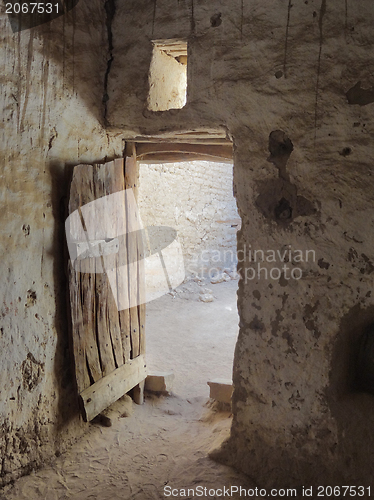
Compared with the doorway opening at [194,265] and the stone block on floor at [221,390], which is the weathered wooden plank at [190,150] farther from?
the stone block on floor at [221,390]

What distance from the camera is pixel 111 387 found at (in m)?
3.35

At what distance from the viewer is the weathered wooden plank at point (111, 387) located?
3.08 m

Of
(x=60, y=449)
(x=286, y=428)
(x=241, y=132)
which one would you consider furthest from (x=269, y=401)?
(x=241, y=132)

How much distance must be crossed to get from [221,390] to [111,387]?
1031mm

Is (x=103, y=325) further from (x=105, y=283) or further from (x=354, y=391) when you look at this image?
(x=354, y=391)

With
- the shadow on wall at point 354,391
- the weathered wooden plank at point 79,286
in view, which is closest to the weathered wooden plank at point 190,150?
the weathered wooden plank at point 79,286

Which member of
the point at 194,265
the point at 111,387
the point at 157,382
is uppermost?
the point at 194,265

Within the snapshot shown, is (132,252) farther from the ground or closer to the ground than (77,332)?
farther from the ground

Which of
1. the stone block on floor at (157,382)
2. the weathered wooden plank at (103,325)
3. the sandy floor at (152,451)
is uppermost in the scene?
the weathered wooden plank at (103,325)

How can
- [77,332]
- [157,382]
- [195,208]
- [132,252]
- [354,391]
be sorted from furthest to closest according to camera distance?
[195,208]
[157,382]
[132,252]
[77,332]
[354,391]

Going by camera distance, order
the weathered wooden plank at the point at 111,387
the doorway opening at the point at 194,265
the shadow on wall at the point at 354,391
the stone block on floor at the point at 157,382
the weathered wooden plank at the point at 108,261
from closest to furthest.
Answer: the shadow on wall at the point at 354,391 → the weathered wooden plank at the point at 111,387 → the weathered wooden plank at the point at 108,261 → the stone block on floor at the point at 157,382 → the doorway opening at the point at 194,265

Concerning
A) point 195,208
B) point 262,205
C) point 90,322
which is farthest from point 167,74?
point 195,208

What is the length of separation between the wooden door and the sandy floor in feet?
0.96

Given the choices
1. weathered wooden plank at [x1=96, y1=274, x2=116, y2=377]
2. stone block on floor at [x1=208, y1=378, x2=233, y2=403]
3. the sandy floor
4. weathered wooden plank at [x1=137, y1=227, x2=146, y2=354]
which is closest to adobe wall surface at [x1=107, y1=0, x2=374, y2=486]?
the sandy floor
